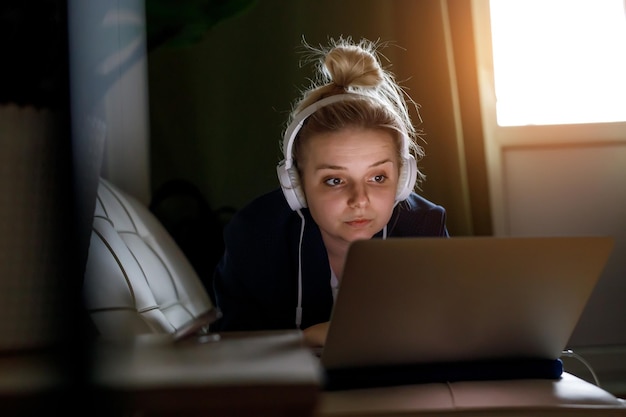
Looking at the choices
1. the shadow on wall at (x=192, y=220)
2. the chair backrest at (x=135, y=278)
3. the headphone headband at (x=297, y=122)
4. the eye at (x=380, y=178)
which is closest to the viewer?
the chair backrest at (x=135, y=278)

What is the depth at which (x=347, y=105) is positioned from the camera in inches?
62.3

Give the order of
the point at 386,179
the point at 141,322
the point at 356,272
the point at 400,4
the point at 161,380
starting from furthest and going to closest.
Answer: the point at 400,4
the point at 386,179
the point at 141,322
the point at 356,272
the point at 161,380

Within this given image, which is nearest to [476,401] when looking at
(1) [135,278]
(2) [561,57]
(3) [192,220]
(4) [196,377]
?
(4) [196,377]

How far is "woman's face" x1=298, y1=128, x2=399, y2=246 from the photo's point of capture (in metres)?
Answer: 1.51

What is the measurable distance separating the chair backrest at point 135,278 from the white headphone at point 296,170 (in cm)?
30

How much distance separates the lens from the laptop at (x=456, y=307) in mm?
865

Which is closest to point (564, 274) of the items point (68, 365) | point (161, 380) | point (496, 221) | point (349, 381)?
point (349, 381)

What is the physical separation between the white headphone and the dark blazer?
87 mm

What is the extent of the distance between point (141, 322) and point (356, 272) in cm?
46

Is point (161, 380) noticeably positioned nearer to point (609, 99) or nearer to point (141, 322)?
point (141, 322)

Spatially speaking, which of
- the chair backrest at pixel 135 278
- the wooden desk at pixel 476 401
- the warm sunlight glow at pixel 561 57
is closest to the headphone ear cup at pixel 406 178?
the chair backrest at pixel 135 278

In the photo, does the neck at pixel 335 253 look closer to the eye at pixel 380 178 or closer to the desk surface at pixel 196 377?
the eye at pixel 380 178

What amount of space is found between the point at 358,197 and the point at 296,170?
156 millimetres

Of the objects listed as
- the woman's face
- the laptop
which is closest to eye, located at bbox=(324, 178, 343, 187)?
the woman's face
